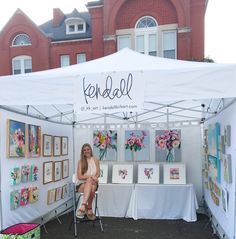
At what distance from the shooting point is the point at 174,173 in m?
6.04

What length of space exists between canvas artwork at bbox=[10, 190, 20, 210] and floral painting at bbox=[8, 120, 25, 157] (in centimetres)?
49

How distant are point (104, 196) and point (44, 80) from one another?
119 inches

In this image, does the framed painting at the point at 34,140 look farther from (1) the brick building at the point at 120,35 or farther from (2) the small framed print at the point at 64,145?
(1) the brick building at the point at 120,35

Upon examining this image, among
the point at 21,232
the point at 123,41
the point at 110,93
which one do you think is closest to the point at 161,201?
the point at 21,232

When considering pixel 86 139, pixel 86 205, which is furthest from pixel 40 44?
pixel 86 205

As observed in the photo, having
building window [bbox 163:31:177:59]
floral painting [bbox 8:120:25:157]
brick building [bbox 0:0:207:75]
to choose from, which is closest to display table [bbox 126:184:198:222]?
floral painting [bbox 8:120:25:157]

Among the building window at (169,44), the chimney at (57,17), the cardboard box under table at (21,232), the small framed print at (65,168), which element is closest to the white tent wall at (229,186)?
the cardboard box under table at (21,232)

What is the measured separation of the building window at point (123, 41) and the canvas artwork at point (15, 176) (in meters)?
11.0

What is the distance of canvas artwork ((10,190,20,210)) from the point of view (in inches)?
165

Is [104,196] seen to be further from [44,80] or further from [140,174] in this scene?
[44,80]

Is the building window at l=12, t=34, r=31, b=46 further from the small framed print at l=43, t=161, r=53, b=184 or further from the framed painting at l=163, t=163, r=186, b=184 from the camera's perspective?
the framed painting at l=163, t=163, r=186, b=184

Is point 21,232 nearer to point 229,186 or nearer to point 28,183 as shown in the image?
point 28,183

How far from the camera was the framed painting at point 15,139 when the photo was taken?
4168mm

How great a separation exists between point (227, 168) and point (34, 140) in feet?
9.36
